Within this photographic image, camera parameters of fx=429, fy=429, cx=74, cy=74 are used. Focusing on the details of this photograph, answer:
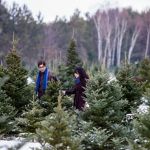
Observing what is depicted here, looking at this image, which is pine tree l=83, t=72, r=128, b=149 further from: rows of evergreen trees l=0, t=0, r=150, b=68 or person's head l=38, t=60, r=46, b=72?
rows of evergreen trees l=0, t=0, r=150, b=68

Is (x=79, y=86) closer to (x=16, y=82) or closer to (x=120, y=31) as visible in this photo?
(x=16, y=82)

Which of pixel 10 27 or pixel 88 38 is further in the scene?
pixel 88 38

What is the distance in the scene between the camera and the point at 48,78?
11211mm

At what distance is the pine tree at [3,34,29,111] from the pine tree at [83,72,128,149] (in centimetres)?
281

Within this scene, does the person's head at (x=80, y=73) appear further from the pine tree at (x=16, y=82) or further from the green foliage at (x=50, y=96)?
the pine tree at (x=16, y=82)

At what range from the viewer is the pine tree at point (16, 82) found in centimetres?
1137

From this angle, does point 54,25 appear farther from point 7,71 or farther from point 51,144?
point 51,144

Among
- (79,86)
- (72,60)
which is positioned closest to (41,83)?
(79,86)

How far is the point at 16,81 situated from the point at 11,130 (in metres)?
1.43

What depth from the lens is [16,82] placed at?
11.4 metres

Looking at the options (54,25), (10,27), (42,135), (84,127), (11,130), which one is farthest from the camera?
(54,25)

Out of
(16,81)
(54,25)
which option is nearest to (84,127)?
(16,81)

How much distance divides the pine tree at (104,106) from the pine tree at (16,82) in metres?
2.81

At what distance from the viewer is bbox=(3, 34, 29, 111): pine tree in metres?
11.4
